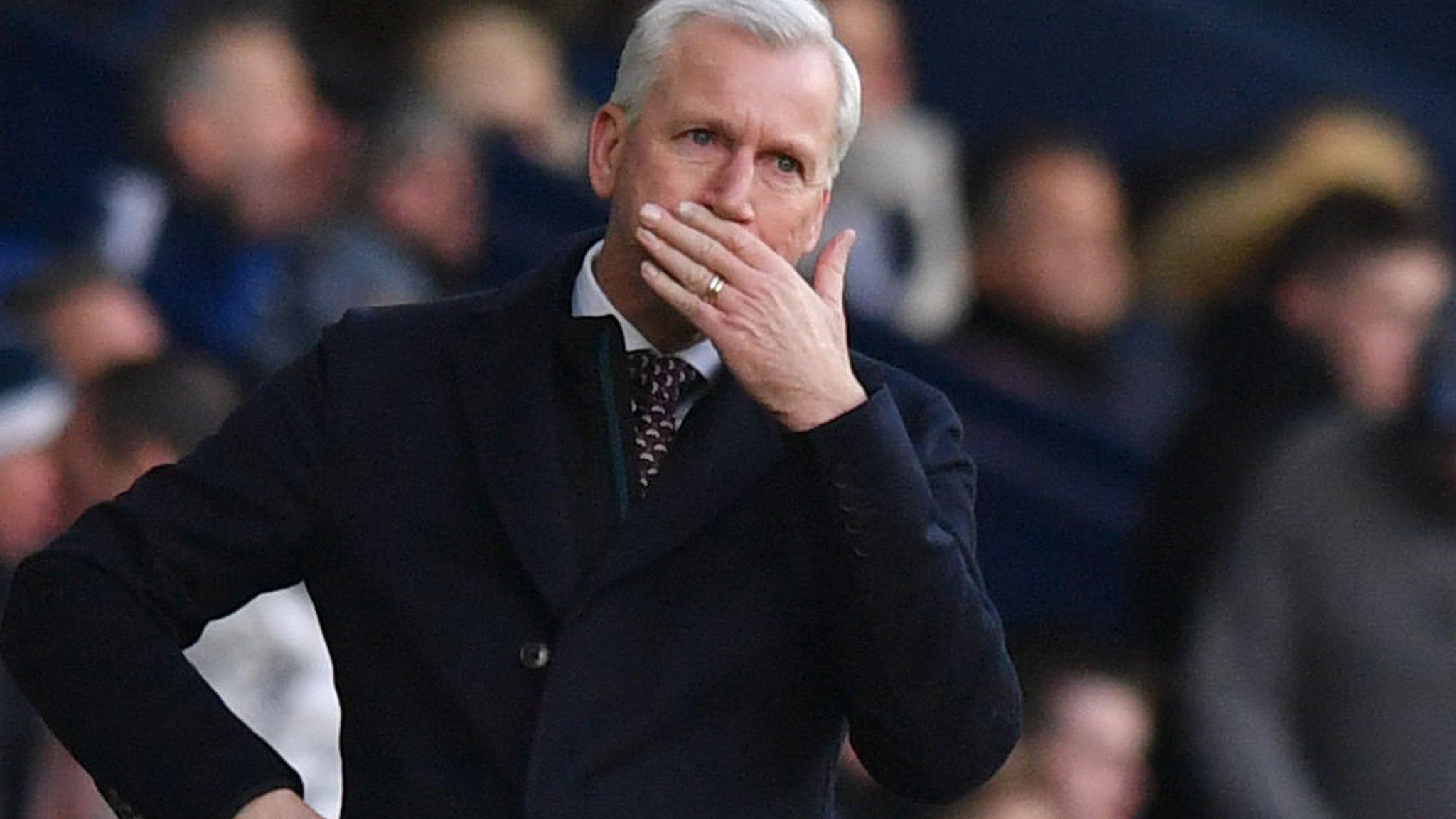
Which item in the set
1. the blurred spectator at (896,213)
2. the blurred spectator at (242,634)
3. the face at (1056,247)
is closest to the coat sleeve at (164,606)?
the blurred spectator at (242,634)

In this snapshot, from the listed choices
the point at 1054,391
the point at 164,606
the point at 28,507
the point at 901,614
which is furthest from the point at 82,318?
the point at 901,614

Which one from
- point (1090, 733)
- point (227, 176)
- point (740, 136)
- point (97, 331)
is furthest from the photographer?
point (227, 176)

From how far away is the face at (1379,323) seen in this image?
18.5 feet

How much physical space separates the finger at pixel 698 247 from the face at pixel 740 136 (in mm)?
38

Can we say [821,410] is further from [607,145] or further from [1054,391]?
[1054,391]

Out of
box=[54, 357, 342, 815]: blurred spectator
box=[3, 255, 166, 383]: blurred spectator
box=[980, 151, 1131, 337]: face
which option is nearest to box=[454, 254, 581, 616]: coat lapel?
box=[54, 357, 342, 815]: blurred spectator

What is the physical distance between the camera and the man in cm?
261

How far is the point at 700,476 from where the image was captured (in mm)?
2676

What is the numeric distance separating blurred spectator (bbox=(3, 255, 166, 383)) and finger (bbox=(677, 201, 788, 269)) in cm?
314

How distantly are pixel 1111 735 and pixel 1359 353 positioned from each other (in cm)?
81

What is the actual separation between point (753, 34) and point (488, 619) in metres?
0.53

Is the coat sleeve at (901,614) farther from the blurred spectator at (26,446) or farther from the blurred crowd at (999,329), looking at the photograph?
the blurred spectator at (26,446)

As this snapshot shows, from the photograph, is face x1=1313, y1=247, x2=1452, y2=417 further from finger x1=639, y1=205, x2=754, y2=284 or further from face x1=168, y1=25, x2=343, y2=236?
finger x1=639, y1=205, x2=754, y2=284

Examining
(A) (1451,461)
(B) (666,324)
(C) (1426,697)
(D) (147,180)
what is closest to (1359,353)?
(A) (1451,461)
